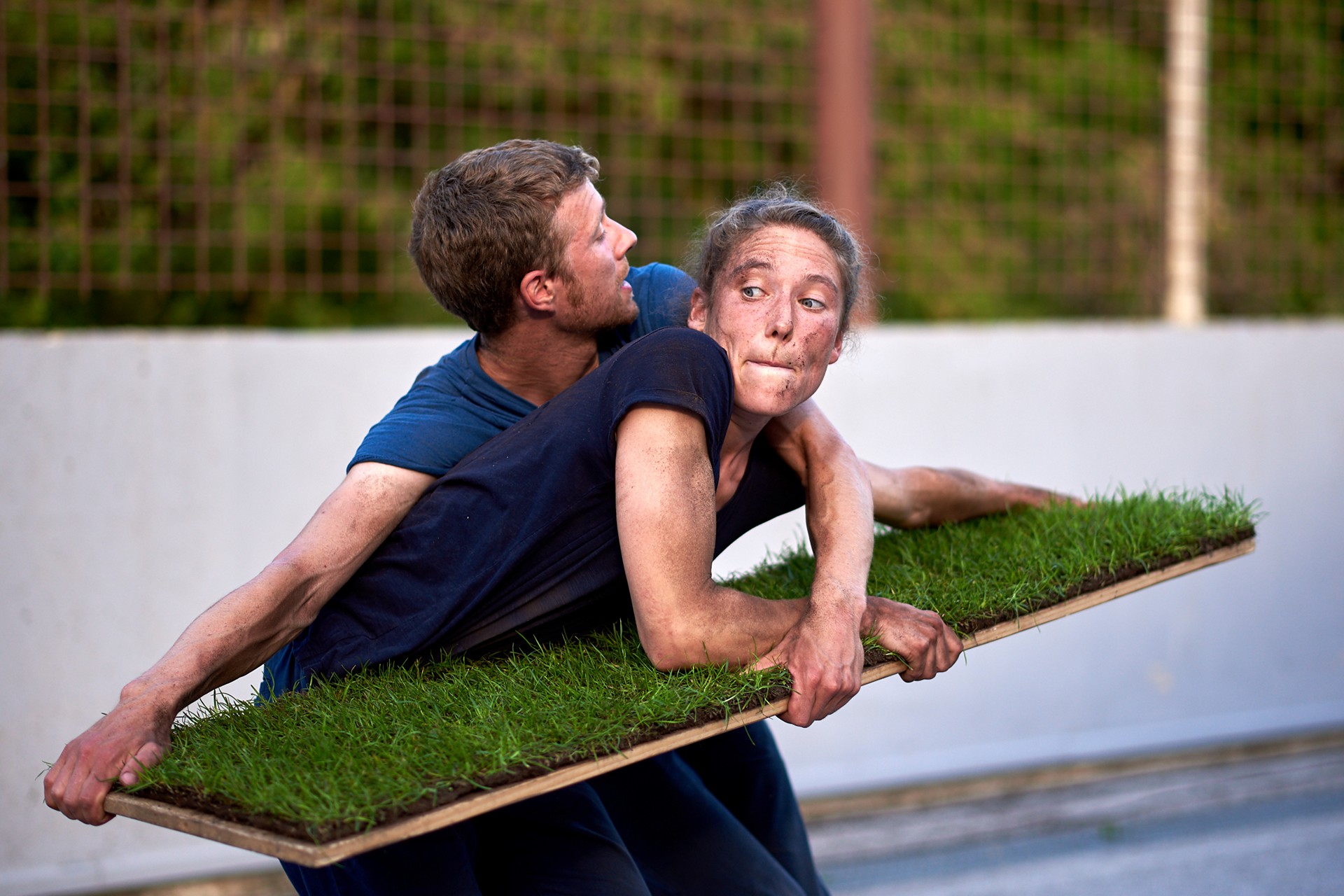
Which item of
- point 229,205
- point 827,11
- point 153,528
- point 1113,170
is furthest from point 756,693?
point 1113,170

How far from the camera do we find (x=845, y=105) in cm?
495

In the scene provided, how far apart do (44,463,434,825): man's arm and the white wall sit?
6.79 ft

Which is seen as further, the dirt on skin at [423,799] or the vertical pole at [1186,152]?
the vertical pole at [1186,152]

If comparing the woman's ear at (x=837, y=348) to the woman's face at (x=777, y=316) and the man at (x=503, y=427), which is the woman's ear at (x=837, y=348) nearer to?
the woman's face at (x=777, y=316)

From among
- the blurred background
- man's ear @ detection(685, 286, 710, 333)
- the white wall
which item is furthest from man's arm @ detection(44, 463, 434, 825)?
the white wall

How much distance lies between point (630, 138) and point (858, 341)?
4.29 meters

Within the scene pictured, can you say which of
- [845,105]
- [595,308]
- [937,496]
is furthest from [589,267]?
[845,105]

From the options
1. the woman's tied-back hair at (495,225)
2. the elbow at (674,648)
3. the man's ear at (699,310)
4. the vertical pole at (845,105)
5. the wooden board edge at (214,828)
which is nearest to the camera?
the wooden board edge at (214,828)

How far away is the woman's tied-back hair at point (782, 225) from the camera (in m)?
2.32

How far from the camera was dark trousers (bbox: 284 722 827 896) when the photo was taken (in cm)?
206

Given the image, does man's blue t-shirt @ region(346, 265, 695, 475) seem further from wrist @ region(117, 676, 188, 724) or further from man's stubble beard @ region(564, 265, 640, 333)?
wrist @ region(117, 676, 188, 724)

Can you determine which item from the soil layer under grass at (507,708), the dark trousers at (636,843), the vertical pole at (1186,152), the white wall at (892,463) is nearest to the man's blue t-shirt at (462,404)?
the soil layer under grass at (507,708)

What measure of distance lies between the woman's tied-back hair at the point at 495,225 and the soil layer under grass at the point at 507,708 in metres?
0.68

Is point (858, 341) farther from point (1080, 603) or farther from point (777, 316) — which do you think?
point (1080, 603)
